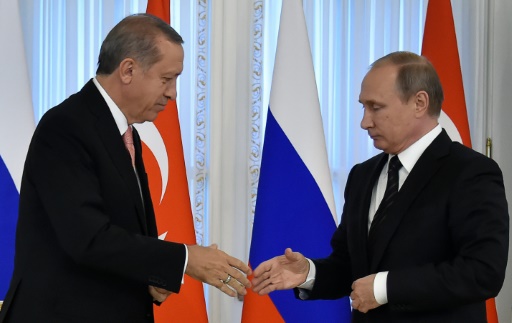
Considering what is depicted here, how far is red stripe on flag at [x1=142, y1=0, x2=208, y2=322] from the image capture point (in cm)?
367

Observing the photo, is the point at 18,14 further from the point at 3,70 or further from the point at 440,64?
the point at 440,64

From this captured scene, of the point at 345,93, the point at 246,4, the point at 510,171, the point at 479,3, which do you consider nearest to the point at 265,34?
the point at 246,4

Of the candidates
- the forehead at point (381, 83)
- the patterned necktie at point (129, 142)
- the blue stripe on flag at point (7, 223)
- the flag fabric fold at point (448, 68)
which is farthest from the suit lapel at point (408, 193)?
the blue stripe on flag at point (7, 223)

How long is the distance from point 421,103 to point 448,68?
1569 mm

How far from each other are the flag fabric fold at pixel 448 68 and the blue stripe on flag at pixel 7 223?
2098 mm

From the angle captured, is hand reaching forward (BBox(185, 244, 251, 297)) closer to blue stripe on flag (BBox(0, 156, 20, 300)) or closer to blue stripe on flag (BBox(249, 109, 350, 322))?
blue stripe on flag (BBox(249, 109, 350, 322))

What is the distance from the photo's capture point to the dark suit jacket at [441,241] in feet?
7.07

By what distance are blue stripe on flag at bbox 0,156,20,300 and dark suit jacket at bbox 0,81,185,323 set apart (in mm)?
1378

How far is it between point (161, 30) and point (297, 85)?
5.05ft

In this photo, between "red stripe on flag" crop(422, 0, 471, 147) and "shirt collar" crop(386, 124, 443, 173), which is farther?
"red stripe on flag" crop(422, 0, 471, 147)

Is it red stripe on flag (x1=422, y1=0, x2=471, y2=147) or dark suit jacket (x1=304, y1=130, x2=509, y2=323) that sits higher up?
red stripe on flag (x1=422, y1=0, x2=471, y2=147)

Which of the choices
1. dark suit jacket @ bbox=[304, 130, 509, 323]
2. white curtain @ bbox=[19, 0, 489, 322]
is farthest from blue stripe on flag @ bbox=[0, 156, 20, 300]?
dark suit jacket @ bbox=[304, 130, 509, 323]

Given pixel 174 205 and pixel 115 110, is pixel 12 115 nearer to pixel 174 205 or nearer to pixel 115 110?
pixel 174 205

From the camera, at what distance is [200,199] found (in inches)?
163
